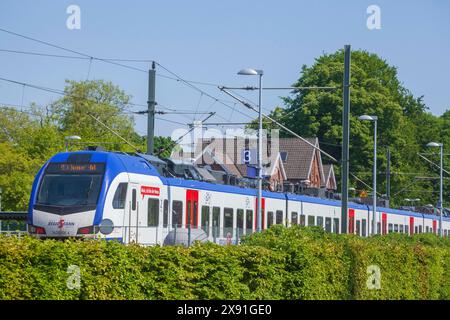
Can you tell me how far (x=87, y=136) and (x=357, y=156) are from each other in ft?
76.6

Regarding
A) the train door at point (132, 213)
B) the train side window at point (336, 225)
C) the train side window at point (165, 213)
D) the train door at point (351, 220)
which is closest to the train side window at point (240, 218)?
the train side window at point (165, 213)

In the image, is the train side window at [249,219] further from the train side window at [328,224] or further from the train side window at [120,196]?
the train side window at [120,196]

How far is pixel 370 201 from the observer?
59.8m

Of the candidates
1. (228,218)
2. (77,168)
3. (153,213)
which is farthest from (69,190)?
(228,218)

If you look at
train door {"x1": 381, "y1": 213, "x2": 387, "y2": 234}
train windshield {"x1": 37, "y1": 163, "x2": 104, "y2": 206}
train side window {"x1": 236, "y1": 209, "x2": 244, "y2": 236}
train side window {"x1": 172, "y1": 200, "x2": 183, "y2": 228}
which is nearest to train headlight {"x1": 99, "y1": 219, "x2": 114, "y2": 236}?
train windshield {"x1": 37, "y1": 163, "x2": 104, "y2": 206}

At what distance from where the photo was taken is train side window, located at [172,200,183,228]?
3194 centimetres

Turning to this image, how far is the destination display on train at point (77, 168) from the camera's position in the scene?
91.8 ft

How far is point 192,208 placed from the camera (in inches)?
1318

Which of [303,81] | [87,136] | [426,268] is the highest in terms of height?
[303,81]

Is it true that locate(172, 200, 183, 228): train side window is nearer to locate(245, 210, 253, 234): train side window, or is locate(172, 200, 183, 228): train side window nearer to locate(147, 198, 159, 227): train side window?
locate(147, 198, 159, 227): train side window
